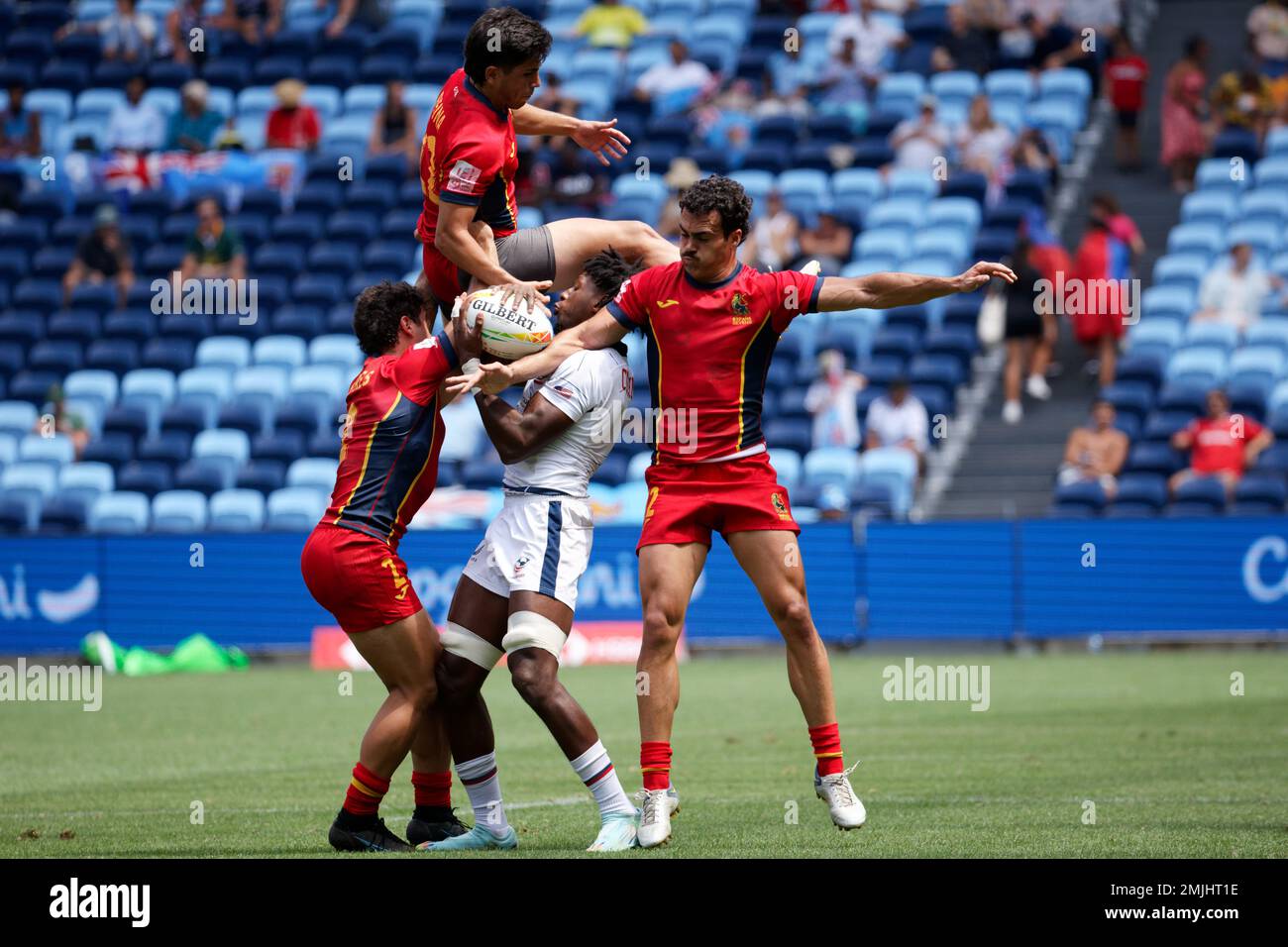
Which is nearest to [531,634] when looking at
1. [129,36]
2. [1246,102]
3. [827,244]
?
[827,244]

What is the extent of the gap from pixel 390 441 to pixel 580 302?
44.5 inches

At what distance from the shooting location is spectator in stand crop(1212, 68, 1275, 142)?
23.0m

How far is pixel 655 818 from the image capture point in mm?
7785

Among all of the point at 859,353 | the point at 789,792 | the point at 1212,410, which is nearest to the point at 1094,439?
the point at 1212,410

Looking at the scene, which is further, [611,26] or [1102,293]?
[611,26]

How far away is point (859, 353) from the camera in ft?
73.0

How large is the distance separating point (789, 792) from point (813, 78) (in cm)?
1774

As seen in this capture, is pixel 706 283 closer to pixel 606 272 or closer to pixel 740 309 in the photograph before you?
pixel 740 309

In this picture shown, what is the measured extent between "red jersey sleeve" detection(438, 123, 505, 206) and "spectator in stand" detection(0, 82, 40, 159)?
21.7m

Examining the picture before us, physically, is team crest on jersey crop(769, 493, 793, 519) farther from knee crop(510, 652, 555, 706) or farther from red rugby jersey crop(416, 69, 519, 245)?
red rugby jersey crop(416, 69, 519, 245)

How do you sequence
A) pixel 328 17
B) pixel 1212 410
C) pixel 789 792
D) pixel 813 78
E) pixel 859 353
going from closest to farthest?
pixel 789 792 < pixel 1212 410 < pixel 859 353 < pixel 813 78 < pixel 328 17
